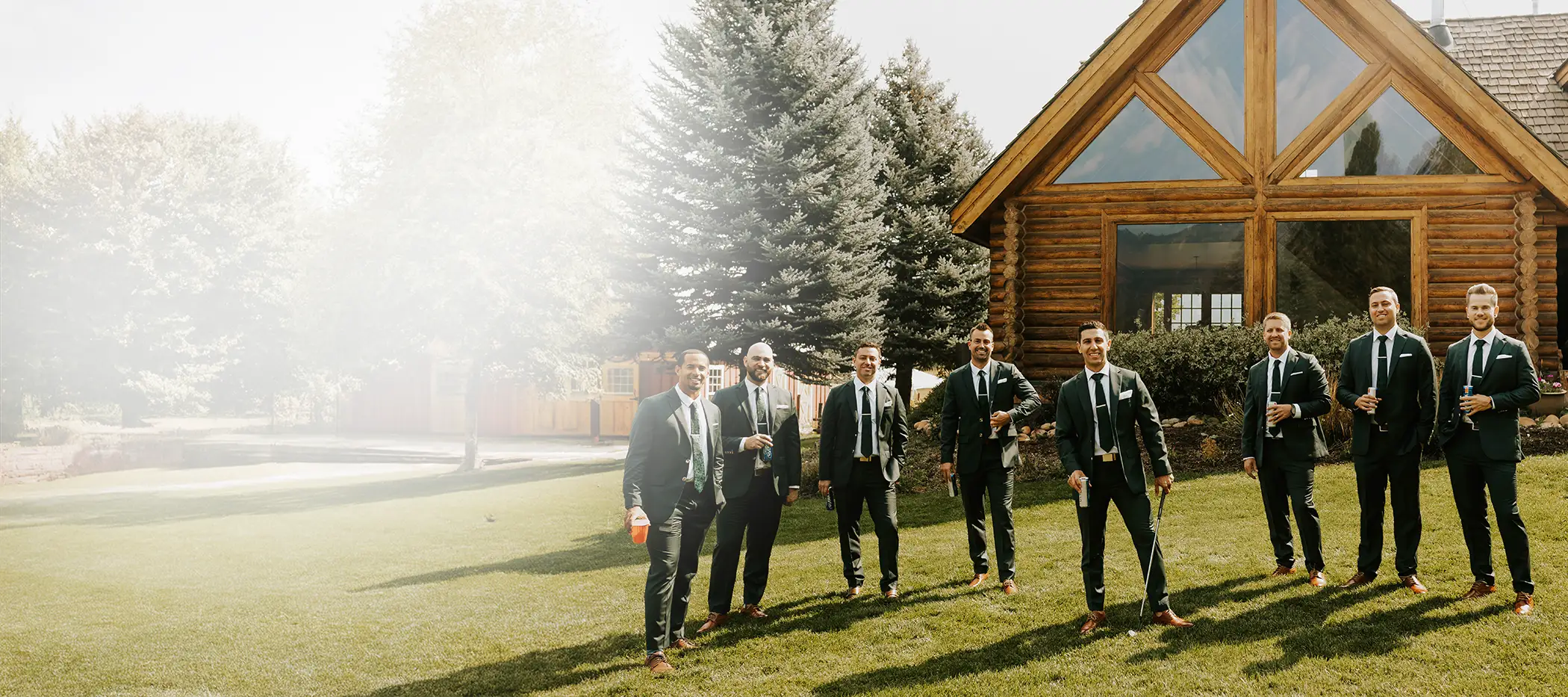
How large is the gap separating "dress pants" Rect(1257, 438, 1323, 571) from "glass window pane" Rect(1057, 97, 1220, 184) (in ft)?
27.5

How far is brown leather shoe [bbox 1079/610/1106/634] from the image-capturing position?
6.38 metres

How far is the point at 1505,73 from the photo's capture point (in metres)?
16.4

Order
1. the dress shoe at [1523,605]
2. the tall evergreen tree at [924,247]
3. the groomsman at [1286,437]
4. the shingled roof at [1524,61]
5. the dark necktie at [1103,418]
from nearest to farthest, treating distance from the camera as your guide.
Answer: the dress shoe at [1523,605] → the dark necktie at [1103,418] → the groomsman at [1286,437] → the shingled roof at [1524,61] → the tall evergreen tree at [924,247]

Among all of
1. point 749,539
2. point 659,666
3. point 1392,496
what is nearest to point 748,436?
point 749,539

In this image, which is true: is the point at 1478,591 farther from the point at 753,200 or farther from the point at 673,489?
the point at 753,200

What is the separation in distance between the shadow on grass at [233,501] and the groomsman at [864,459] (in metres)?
11.1

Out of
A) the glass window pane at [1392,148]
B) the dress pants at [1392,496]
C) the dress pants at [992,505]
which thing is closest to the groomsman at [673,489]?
the dress pants at [992,505]

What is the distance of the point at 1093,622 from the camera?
641cm

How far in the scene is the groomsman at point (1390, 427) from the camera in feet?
22.4

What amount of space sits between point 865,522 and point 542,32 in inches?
686

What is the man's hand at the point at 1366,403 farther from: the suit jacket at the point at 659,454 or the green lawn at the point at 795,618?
the suit jacket at the point at 659,454

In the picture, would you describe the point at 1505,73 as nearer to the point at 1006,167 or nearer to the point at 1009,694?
the point at 1006,167

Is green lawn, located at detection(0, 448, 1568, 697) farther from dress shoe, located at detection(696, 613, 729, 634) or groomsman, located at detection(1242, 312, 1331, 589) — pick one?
groomsman, located at detection(1242, 312, 1331, 589)

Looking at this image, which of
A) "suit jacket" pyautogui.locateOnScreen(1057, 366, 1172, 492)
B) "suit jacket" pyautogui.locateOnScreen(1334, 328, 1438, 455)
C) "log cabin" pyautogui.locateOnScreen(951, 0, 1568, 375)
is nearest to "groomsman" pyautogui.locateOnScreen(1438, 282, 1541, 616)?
"suit jacket" pyautogui.locateOnScreen(1334, 328, 1438, 455)
